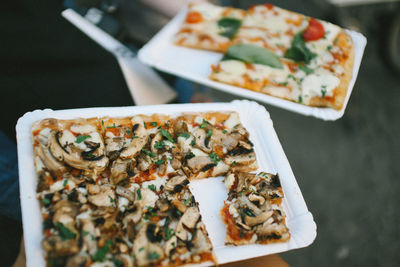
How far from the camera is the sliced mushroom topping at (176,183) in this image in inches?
66.6

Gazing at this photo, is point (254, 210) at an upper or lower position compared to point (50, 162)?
lower

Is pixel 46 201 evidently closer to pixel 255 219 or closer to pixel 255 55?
pixel 255 219

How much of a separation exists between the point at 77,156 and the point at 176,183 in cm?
56

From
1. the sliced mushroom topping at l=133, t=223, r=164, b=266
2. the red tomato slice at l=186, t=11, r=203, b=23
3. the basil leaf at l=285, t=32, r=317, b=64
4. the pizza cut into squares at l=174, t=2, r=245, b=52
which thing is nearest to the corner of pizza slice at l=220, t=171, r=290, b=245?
the sliced mushroom topping at l=133, t=223, r=164, b=266

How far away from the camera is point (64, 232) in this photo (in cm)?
140

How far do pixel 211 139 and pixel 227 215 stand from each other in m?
0.49

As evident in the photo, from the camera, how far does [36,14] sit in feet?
8.00

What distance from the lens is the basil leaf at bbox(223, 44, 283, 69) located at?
285 cm

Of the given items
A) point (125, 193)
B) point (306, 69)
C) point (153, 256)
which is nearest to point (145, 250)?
point (153, 256)

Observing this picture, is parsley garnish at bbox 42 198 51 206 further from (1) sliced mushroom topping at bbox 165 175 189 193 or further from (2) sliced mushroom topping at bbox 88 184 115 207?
(1) sliced mushroom topping at bbox 165 175 189 193

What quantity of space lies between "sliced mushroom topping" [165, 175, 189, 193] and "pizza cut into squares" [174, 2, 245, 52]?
1.75 m

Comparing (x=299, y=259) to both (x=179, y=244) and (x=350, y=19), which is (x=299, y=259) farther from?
(x=350, y=19)

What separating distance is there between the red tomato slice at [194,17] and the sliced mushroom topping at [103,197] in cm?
228

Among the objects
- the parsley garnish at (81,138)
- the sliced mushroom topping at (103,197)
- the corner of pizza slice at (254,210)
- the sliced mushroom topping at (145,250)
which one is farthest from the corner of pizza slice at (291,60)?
the sliced mushroom topping at (145,250)
